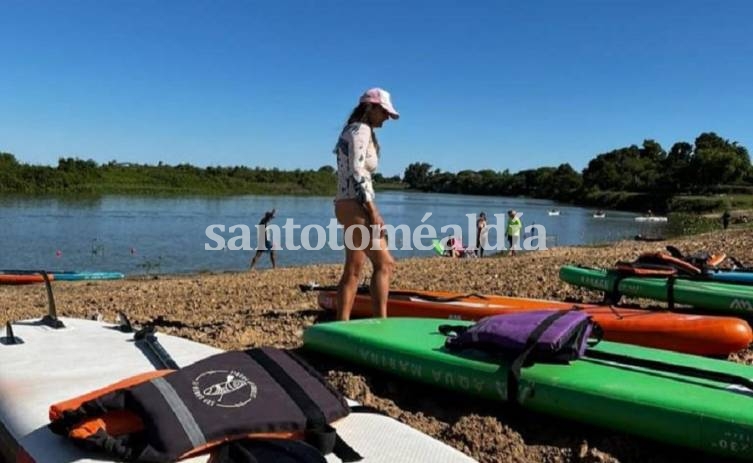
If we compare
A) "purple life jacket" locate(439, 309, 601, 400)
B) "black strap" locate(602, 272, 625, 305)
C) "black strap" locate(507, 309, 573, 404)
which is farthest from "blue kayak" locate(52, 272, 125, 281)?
"black strap" locate(507, 309, 573, 404)

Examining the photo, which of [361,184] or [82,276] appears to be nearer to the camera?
[361,184]

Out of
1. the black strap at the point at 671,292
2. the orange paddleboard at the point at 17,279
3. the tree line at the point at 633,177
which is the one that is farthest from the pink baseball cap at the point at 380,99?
the tree line at the point at 633,177

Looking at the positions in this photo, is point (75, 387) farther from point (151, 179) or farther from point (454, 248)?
point (151, 179)

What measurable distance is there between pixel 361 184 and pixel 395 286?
6.05 meters

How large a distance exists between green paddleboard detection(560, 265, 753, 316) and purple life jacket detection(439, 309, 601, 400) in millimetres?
3247

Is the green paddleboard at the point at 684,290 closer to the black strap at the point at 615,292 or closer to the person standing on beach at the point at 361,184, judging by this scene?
the black strap at the point at 615,292

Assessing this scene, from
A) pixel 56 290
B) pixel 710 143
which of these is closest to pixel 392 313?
pixel 56 290

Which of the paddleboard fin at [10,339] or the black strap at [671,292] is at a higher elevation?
the paddleboard fin at [10,339]

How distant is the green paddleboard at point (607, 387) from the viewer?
2861 mm

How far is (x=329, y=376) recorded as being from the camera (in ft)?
13.3

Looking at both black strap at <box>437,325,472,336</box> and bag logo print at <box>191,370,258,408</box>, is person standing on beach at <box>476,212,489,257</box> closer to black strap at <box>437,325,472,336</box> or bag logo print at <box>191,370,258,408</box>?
black strap at <box>437,325,472,336</box>

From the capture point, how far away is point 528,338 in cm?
349

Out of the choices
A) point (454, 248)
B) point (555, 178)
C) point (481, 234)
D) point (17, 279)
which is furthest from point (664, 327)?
point (555, 178)

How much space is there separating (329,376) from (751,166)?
103403mm
